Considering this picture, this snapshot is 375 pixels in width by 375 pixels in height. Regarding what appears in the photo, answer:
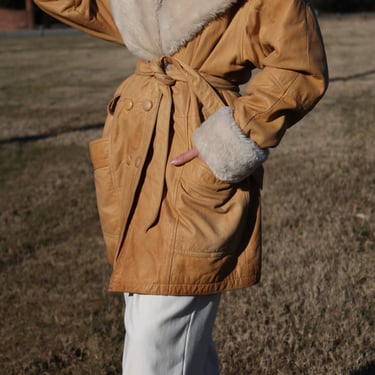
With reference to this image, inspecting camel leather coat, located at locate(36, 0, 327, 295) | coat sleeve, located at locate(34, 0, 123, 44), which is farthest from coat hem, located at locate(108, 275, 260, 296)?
coat sleeve, located at locate(34, 0, 123, 44)

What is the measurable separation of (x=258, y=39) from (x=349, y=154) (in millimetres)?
4994

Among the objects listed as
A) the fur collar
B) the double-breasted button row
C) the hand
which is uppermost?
the fur collar

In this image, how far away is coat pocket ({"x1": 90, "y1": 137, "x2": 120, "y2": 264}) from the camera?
2318 millimetres

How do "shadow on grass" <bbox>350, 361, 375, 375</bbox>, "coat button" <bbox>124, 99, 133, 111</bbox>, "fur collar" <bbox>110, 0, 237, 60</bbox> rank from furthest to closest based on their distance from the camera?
"shadow on grass" <bbox>350, 361, 375, 375</bbox>
"coat button" <bbox>124, 99, 133, 111</bbox>
"fur collar" <bbox>110, 0, 237, 60</bbox>

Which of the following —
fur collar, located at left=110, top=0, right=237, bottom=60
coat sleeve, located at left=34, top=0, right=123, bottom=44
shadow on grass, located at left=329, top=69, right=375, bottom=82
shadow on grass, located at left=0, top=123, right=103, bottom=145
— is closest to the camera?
fur collar, located at left=110, top=0, right=237, bottom=60

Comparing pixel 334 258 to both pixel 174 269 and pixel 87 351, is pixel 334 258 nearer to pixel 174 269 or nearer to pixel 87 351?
pixel 87 351

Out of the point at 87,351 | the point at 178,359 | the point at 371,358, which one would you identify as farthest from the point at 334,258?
the point at 178,359

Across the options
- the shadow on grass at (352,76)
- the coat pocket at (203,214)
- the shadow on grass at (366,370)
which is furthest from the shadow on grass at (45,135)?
the coat pocket at (203,214)

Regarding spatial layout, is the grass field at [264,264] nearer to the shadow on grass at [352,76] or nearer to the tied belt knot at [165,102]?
the tied belt knot at [165,102]

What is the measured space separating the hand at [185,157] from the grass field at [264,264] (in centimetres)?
145

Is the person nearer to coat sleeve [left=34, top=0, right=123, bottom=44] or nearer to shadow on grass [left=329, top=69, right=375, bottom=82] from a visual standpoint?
coat sleeve [left=34, top=0, right=123, bottom=44]

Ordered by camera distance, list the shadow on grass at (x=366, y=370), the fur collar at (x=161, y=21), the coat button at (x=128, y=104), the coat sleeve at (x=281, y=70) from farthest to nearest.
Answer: the shadow on grass at (x=366, y=370)
the coat button at (x=128, y=104)
the fur collar at (x=161, y=21)
the coat sleeve at (x=281, y=70)

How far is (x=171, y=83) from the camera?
216cm

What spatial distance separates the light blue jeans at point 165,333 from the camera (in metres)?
2.09
